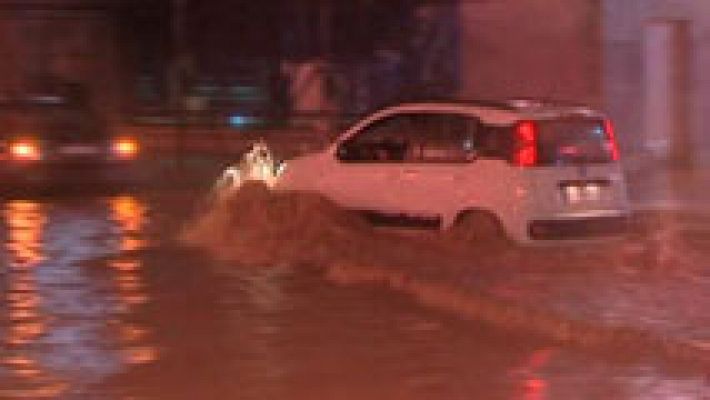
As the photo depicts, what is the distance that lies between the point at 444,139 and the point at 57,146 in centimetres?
918

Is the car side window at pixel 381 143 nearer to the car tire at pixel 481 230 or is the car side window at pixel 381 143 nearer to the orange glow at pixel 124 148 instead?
the car tire at pixel 481 230

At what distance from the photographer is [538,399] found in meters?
9.30

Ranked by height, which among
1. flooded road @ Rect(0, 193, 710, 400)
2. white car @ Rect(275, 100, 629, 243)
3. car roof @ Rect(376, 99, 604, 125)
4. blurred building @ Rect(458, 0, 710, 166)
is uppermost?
blurred building @ Rect(458, 0, 710, 166)

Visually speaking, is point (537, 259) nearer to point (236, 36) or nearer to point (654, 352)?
point (654, 352)

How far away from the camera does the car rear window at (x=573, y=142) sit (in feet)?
47.9

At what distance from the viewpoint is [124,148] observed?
23156mm

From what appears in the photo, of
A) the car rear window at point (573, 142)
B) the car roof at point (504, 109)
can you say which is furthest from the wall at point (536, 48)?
the car rear window at point (573, 142)

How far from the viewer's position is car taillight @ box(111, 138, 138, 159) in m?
23.1

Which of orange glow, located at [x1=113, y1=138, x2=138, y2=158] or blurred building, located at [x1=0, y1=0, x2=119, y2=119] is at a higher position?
blurred building, located at [x1=0, y1=0, x2=119, y2=119]

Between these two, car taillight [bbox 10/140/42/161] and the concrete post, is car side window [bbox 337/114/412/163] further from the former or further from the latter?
the concrete post

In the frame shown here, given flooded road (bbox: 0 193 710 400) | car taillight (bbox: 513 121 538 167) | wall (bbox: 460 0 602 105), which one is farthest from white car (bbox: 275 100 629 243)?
wall (bbox: 460 0 602 105)

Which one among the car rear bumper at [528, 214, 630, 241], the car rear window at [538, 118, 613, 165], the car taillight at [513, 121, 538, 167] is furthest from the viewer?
the car rear window at [538, 118, 613, 165]

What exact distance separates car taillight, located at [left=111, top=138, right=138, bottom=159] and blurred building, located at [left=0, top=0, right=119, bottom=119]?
1259mm

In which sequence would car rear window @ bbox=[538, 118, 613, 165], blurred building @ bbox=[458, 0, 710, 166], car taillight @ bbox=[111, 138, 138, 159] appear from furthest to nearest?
blurred building @ bbox=[458, 0, 710, 166] < car taillight @ bbox=[111, 138, 138, 159] < car rear window @ bbox=[538, 118, 613, 165]
